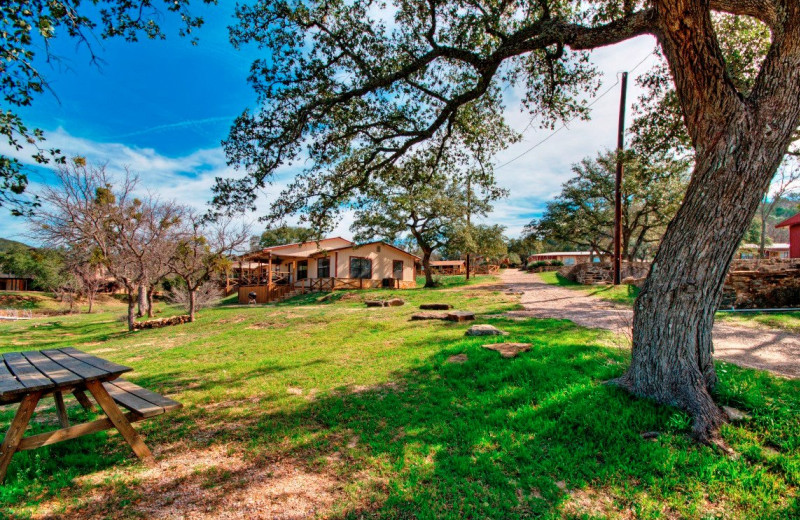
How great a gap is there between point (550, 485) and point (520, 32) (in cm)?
572

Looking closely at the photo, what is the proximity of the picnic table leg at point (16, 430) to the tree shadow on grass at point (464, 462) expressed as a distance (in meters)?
0.48

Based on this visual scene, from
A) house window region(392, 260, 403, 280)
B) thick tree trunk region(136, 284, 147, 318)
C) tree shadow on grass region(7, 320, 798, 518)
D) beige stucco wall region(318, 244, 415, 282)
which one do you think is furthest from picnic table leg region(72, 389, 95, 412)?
house window region(392, 260, 403, 280)

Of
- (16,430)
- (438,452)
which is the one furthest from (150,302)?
(438,452)

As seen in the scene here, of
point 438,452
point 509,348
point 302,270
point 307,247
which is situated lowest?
point 438,452

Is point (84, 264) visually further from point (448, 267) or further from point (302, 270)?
point (448, 267)

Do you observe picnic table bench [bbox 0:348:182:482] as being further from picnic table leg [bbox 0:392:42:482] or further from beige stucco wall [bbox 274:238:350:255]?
beige stucco wall [bbox 274:238:350:255]

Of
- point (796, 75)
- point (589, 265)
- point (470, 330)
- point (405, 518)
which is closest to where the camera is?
point (405, 518)

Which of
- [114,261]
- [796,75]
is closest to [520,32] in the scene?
[796,75]

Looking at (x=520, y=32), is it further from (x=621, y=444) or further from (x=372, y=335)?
(x=372, y=335)

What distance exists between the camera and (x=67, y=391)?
9.23 ft

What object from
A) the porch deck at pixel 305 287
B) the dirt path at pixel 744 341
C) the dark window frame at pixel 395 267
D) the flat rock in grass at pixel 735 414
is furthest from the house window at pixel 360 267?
the flat rock in grass at pixel 735 414

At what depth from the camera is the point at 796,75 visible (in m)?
3.04

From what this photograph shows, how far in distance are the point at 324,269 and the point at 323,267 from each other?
0.19 m

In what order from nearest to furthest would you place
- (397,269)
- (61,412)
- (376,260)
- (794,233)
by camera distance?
(61,412) → (794,233) → (376,260) → (397,269)
